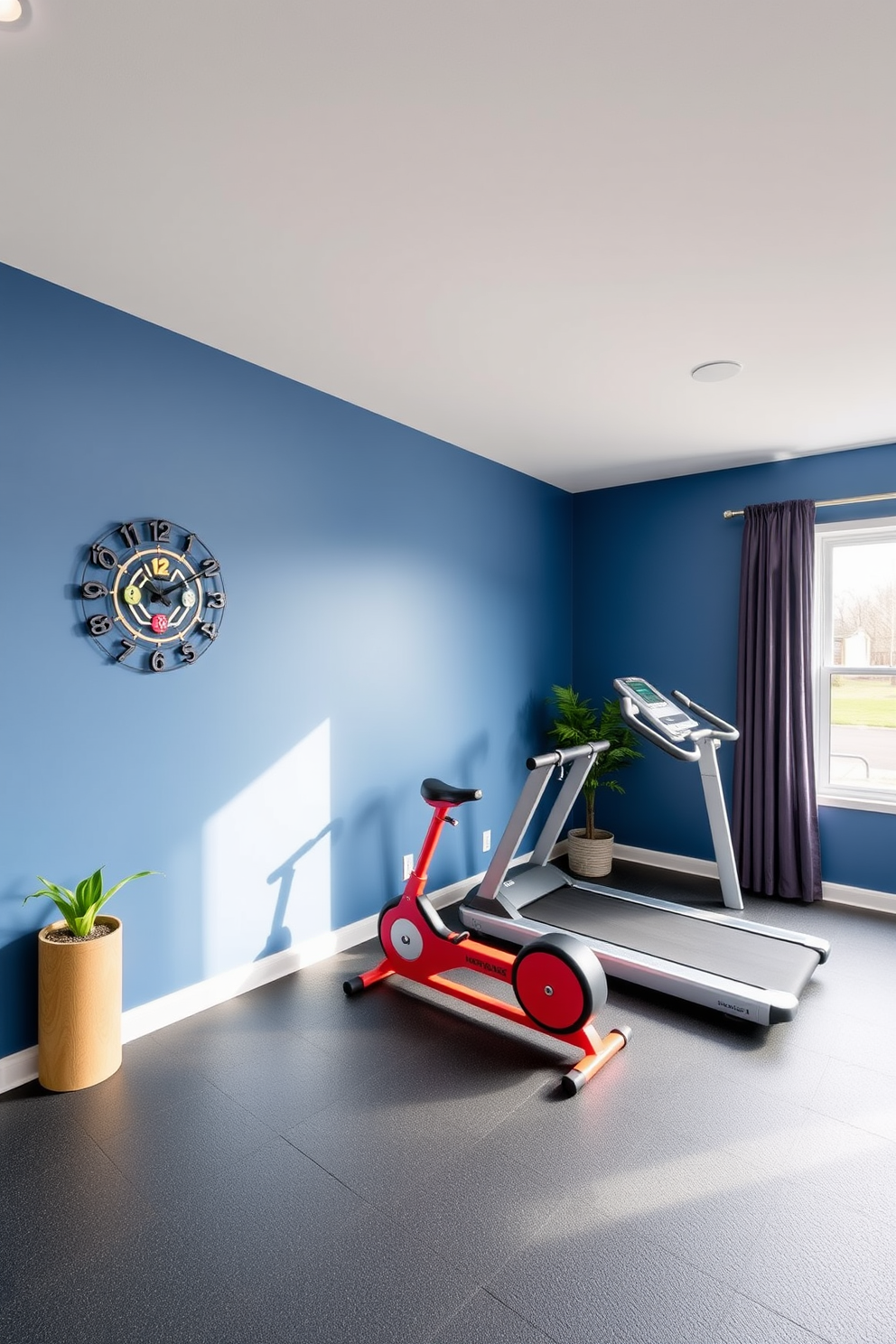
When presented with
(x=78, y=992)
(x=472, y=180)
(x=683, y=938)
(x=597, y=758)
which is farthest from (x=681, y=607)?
(x=78, y=992)

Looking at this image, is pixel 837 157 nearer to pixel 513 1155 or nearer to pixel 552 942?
pixel 552 942

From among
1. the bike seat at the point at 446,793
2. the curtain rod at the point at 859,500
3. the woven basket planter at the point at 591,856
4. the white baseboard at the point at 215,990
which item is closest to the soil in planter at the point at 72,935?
the white baseboard at the point at 215,990

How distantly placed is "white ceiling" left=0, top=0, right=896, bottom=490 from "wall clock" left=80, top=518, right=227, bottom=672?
815 millimetres

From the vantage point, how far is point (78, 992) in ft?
7.24

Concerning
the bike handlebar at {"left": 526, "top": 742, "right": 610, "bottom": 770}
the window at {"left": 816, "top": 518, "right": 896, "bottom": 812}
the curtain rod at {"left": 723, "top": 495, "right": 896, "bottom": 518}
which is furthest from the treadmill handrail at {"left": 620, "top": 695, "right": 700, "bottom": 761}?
the curtain rod at {"left": 723, "top": 495, "right": 896, "bottom": 518}

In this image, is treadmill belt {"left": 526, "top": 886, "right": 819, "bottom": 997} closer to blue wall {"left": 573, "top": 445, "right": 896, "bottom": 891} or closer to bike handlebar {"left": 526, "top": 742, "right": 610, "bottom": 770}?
bike handlebar {"left": 526, "top": 742, "right": 610, "bottom": 770}

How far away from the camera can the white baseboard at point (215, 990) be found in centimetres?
230

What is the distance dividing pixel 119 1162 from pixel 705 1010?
2.14 m

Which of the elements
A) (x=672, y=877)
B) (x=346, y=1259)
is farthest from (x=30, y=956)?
(x=672, y=877)

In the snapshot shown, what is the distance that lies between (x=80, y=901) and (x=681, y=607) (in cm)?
380

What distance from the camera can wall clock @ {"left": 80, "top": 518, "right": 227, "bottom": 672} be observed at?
246cm

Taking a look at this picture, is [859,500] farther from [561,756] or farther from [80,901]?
[80,901]

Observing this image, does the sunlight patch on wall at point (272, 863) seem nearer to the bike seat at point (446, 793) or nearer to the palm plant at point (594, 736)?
the bike seat at point (446, 793)

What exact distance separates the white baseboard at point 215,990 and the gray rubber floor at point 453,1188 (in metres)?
0.06
